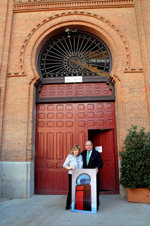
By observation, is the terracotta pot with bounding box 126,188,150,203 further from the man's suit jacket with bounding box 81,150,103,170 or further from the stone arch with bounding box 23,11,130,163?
the stone arch with bounding box 23,11,130,163

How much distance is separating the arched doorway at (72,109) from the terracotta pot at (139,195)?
3.83 feet

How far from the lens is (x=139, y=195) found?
5.03 m

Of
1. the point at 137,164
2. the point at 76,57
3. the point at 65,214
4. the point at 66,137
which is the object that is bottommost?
the point at 65,214

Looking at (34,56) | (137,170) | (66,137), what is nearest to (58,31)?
(34,56)

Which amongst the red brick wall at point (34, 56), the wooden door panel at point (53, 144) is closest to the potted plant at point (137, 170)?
the red brick wall at point (34, 56)

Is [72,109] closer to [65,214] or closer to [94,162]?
[94,162]

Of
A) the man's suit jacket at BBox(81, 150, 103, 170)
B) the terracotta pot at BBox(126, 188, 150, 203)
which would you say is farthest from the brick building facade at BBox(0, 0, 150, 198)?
the man's suit jacket at BBox(81, 150, 103, 170)

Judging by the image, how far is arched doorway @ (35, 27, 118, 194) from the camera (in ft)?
21.0

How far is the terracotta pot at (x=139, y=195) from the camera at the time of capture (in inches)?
196

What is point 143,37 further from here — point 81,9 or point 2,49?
point 2,49

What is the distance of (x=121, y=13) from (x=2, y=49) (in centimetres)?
556

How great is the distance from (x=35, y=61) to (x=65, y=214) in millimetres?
5792

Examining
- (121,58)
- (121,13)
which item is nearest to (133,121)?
(121,58)

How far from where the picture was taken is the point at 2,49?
6.99 meters
